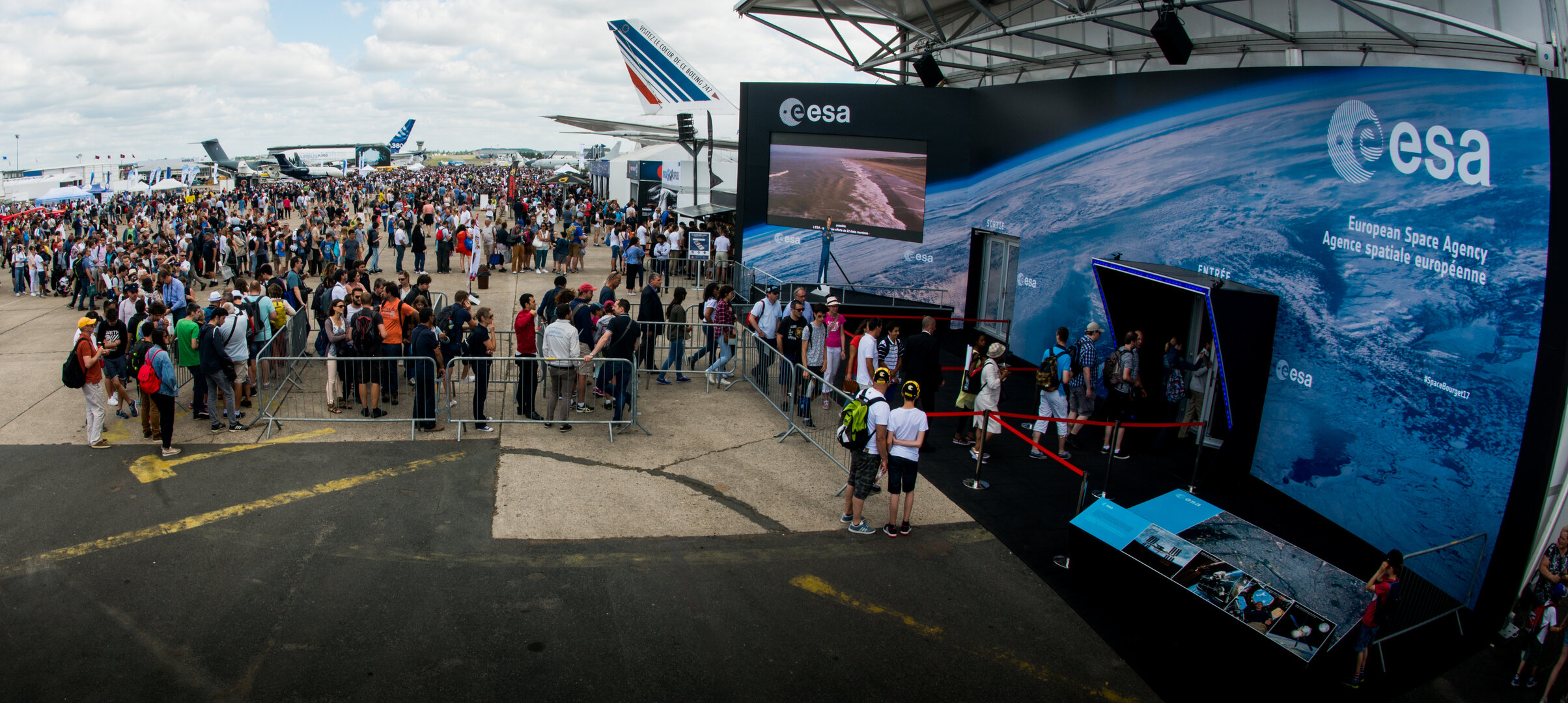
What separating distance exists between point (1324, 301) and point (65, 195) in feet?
253

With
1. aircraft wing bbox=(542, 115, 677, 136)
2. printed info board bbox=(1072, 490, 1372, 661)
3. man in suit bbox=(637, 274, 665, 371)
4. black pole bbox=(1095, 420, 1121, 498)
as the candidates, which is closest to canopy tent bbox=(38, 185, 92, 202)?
aircraft wing bbox=(542, 115, 677, 136)

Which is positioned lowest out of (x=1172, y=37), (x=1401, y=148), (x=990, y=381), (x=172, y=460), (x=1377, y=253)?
(x=172, y=460)

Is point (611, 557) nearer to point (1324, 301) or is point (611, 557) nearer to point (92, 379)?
point (92, 379)

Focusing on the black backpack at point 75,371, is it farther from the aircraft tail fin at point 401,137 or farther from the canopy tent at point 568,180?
the aircraft tail fin at point 401,137

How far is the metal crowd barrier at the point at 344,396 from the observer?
33.2ft

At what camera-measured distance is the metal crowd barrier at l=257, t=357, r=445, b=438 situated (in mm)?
10117

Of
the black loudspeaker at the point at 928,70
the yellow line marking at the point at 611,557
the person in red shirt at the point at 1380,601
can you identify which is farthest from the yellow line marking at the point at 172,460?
the black loudspeaker at the point at 928,70

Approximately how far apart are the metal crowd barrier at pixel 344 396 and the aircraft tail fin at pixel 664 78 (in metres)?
28.2

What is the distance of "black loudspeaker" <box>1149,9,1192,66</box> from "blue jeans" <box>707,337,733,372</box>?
7.22 meters

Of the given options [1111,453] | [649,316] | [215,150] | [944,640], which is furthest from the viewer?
[215,150]

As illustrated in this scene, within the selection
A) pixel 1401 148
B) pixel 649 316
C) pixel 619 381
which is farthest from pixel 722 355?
pixel 1401 148

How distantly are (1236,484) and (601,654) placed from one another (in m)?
7.77

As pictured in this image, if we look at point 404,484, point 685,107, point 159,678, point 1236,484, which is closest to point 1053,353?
point 1236,484

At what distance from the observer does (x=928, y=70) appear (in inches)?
661
